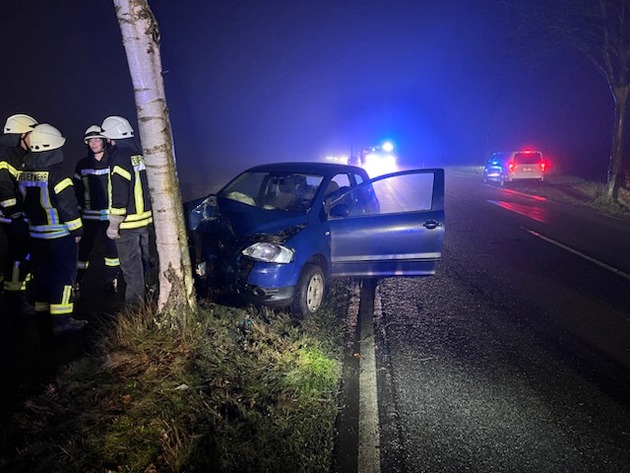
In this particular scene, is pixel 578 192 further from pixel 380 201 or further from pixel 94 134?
pixel 94 134

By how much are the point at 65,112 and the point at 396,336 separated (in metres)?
38.3

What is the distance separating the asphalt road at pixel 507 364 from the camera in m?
2.74

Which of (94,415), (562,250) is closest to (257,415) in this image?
(94,415)

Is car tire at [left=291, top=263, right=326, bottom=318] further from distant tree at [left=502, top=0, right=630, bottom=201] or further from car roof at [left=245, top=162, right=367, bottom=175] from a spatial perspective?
distant tree at [left=502, top=0, right=630, bottom=201]

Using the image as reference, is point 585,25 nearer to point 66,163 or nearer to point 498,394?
point 498,394

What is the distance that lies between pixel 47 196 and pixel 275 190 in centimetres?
266

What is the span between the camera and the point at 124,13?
3279 millimetres

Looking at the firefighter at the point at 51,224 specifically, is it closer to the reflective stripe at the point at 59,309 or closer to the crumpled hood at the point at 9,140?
the reflective stripe at the point at 59,309

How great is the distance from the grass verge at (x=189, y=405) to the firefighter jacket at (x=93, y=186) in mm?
2184

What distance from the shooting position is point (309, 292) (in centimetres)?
464

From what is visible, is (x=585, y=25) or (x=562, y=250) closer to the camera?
(x=562, y=250)

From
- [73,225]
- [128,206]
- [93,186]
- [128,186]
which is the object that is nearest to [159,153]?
[128,186]

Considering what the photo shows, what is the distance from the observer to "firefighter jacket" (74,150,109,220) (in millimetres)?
5273

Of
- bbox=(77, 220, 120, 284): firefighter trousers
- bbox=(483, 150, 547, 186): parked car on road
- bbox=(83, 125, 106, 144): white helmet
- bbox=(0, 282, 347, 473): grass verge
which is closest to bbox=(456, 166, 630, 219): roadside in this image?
bbox=(483, 150, 547, 186): parked car on road
